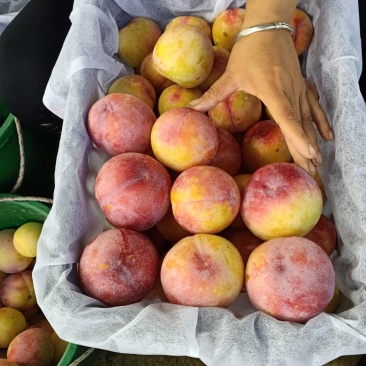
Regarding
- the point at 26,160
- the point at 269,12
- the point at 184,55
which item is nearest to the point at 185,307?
the point at 184,55

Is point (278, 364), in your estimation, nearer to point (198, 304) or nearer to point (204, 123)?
point (198, 304)

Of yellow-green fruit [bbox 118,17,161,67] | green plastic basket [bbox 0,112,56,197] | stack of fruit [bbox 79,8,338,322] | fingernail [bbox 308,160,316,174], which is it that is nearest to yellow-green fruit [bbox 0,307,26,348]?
green plastic basket [bbox 0,112,56,197]

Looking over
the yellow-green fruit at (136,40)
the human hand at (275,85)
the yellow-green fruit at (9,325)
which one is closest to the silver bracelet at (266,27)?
the human hand at (275,85)

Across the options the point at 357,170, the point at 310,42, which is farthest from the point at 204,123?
the point at 310,42

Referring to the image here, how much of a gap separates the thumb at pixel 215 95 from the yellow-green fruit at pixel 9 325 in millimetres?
700

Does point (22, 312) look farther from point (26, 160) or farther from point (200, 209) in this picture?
point (200, 209)

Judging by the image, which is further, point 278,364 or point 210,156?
point 210,156

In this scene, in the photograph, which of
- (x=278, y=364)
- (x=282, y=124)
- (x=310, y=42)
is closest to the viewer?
(x=278, y=364)

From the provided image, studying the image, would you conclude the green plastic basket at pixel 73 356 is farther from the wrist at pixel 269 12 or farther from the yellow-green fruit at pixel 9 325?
the wrist at pixel 269 12

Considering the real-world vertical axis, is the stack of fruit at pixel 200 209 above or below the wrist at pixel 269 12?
below

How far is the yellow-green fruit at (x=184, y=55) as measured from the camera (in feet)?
2.72

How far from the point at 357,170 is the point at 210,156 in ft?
0.82

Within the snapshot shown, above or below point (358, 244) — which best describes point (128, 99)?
above

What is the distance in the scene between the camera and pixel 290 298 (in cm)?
61
